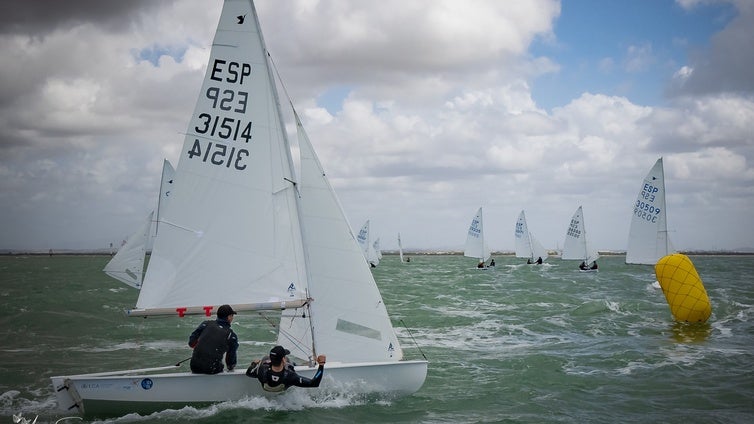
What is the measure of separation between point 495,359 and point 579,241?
49.3m

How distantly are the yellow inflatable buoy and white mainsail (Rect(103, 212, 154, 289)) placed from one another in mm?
22303

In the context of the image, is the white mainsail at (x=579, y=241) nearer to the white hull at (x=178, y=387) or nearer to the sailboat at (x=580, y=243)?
the sailboat at (x=580, y=243)

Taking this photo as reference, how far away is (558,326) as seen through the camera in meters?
22.0

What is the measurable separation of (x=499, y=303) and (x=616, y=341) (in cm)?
1182

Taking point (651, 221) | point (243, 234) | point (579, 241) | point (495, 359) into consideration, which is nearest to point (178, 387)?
point (243, 234)

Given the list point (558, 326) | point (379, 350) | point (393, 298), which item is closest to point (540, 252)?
point (393, 298)

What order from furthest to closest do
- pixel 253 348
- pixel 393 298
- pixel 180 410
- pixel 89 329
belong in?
pixel 393 298 < pixel 89 329 < pixel 253 348 < pixel 180 410

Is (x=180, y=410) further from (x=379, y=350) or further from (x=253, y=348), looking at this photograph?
(x=253, y=348)

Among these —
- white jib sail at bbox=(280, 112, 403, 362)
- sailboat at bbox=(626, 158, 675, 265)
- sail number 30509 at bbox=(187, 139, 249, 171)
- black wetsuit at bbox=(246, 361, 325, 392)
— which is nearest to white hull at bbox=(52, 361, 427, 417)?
black wetsuit at bbox=(246, 361, 325, 392)

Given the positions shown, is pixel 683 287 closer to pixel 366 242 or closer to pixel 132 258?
pixel 132 258

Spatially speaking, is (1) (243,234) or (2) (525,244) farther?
(2) (525,244)

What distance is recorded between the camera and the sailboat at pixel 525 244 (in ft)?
231

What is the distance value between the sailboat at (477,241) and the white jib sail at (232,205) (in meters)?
56.8

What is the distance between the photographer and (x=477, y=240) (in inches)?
2640
